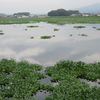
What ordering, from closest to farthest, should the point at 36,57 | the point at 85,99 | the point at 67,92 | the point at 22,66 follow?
1. the point at 85,99
2. the point at 67,92
3. the point at 22,66
4. the point at 36,57

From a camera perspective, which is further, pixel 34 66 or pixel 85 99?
pixel 34 66

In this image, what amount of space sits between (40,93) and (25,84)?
3.58 feet

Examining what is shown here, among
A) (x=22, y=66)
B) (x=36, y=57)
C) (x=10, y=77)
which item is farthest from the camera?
(x=36, y=57)

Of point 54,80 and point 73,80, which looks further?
point 54,80

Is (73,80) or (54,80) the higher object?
(73,80)

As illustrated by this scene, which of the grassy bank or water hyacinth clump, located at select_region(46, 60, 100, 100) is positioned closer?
water hyacinth clump, located at select_region(46, 60, 100, 100)

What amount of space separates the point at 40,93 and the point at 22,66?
3.80 m

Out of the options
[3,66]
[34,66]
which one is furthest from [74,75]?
[3,66]

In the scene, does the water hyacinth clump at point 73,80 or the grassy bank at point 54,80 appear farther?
the grassy bank at point 54,80

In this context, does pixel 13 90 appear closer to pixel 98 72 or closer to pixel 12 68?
pixel 12 68

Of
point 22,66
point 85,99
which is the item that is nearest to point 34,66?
point 22,66

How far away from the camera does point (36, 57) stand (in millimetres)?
16453

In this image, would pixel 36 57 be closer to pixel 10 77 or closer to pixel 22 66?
pixel 22 66

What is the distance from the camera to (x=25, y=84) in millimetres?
9406
